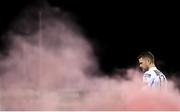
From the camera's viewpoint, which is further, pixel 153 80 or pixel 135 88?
pixel 135 88

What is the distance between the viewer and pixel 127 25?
6.09 metres

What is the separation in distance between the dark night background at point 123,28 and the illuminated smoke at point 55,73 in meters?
0.10

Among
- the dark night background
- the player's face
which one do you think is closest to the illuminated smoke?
the dark night background

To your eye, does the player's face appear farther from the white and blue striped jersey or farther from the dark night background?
the dark night background

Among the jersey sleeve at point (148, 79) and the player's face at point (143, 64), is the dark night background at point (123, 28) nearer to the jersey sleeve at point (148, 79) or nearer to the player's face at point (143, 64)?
the player's face at point (143, 64)

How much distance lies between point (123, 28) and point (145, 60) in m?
0.47

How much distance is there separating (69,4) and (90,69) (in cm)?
67

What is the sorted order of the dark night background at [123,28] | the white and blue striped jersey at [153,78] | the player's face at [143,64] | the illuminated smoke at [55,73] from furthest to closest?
the dark night background at [123,28] < the illuminated smoke at [55,73] < the player's face at [143,64] < the white and blue striped jersey at [153,78]

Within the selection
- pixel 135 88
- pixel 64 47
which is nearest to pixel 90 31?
pixel 64 47

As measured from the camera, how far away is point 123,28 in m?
6.08

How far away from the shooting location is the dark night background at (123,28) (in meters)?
6.01

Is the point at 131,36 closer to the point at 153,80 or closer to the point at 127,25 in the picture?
the point at 127,25

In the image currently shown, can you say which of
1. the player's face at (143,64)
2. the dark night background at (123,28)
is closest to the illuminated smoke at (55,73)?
the dark night background at (123,28)

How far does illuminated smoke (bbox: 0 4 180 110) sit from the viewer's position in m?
5.86
